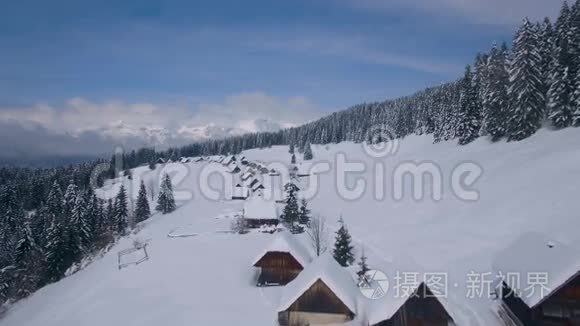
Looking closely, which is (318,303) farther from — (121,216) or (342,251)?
(121,216)

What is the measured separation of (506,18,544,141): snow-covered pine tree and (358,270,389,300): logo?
112ft

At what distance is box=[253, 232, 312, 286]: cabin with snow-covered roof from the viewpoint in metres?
36.8

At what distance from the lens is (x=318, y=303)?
92.2ft

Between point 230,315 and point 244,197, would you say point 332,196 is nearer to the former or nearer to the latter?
point 244,197

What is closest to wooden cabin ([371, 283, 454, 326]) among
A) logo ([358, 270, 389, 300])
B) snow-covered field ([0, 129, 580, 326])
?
snow-covered field ([0, 129, 580, 326])

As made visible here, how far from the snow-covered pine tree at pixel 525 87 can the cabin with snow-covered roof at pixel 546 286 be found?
3641 cm

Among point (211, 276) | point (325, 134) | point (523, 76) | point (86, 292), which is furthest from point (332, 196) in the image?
point (325, 134)

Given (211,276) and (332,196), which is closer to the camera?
(211,276)

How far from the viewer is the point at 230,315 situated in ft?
97.3

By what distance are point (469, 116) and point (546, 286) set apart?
54.3 metres

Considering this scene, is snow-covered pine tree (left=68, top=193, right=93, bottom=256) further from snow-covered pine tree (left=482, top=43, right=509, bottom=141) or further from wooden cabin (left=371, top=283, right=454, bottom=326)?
snow-covered pine tree (left=482, top=43, right=509, bottom=141)

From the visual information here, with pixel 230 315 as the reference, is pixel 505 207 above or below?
above

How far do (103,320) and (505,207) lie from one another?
36.8m

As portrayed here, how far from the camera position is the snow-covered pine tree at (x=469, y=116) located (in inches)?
2744
